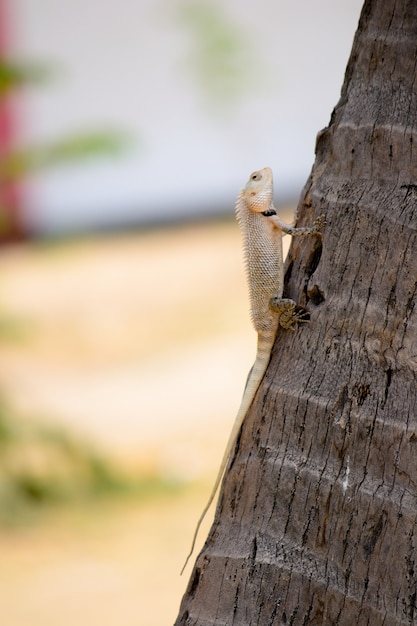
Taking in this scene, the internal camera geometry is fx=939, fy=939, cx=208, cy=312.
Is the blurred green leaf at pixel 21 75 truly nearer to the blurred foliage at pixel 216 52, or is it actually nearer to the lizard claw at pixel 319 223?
the lizard claw at pixel 319 223

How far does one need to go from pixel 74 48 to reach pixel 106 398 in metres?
6.42

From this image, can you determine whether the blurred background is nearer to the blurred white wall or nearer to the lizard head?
the blurred white wall

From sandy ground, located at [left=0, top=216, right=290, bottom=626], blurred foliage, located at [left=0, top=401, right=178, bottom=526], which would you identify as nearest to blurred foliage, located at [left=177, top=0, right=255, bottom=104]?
sandy ground, located at [left=0, top=216, right=290, bottom=626]

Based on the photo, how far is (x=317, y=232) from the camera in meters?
3.14

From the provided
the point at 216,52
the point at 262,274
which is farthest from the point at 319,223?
the point at 216,52

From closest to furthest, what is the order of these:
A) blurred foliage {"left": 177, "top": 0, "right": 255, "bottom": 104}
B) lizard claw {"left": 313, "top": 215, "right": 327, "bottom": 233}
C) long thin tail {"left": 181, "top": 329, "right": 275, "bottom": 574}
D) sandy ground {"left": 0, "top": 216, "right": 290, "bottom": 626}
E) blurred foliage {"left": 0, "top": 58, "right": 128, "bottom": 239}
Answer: lizard claw {"left": 313, "top": 215, "right": 327, "bottom": 233}, long thin tail {"left": 181, "top": 329, "right": 275, "bottom": 574}, blurred foliage {"left": 0, "top": 58, "right": 128, "bottom": 239}, sandy ground {"left": 0, "top": 216, "right": 290, "bottom": 626}, blurred foliage {"left": 177, "top": 0, "right": 255, "bottom": 104}

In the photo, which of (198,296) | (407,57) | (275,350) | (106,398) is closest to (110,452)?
(106,398)

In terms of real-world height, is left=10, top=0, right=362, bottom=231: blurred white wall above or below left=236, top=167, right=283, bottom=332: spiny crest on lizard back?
below

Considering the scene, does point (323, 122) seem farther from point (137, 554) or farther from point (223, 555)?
point (223, 555)

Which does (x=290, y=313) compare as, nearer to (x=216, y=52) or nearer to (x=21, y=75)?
(x=21, y=75)

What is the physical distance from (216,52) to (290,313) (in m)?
10.2

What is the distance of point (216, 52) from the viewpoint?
12.8 meters

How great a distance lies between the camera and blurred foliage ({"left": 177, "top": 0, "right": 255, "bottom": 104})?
11914mm

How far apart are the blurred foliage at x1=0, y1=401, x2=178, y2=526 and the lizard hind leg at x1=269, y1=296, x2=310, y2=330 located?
5030 mm
